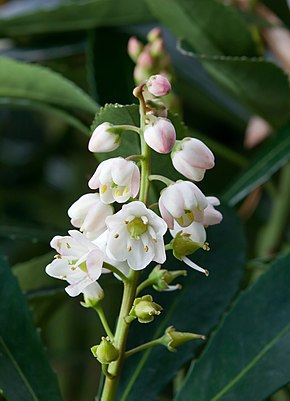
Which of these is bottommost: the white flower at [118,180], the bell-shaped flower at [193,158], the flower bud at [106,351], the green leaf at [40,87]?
the green leaf at [40,87]

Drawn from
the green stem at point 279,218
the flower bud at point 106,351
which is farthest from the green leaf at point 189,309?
the green stem at point 279,218

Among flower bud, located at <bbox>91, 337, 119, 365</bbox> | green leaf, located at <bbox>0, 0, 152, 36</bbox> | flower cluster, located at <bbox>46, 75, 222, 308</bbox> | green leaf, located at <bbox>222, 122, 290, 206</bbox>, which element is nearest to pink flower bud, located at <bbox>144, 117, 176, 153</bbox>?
flower cluster, located at <bbox>46, 75, 222, 308</bbox>

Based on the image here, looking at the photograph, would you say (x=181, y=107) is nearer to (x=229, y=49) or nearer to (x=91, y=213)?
(x=229, y=49)

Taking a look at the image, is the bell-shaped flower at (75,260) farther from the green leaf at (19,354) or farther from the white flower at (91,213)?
the green leaf at (19,354)

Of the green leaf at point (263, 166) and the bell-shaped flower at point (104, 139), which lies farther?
the green leaf at point (263, 166)

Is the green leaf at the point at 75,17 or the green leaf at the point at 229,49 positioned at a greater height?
the green leaf at the point at 229,49

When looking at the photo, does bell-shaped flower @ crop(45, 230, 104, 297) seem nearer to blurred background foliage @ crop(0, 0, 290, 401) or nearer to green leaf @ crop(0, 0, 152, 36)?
blurred background foliage @ crop(0, 0, 290, 401)

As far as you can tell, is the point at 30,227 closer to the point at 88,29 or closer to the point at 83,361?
the point at 88,29
